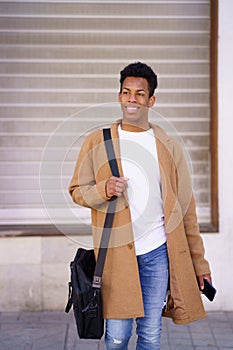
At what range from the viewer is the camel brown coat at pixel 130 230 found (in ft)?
10.4

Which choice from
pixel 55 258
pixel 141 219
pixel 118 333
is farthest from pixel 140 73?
pixel 55 258

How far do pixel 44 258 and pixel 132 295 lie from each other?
2.26 metres

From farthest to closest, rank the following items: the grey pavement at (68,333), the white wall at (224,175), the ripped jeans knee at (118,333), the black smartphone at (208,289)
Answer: the white wall at (224,175) < the grey pavement at (68,333) < the black smartphone at (208,289) < the ripped jeans knee at (118,333)

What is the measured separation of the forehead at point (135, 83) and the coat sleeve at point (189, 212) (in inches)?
13.4

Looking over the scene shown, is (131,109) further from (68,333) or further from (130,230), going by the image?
(68,333)

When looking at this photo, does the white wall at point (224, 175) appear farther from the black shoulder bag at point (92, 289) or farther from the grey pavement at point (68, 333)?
the black shoulder bag at point (92, 289)

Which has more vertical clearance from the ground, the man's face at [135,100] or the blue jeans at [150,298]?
the man's face at [135,100]

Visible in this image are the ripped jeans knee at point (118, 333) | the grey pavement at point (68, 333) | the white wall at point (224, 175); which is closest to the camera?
the ripped jeans knee at point (118, 333)

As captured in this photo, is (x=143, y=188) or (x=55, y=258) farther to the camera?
(x=55, y=258)

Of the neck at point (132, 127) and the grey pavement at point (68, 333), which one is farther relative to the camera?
the grey pavement at point (68, 333)

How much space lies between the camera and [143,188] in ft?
10.4

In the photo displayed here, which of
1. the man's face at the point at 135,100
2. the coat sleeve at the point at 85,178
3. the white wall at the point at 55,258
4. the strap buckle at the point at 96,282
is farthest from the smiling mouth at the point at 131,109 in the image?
the white wall at the point at 55,258

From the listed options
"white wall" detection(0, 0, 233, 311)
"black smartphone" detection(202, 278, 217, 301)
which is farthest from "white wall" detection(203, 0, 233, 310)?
"black smartphone" detection(202, 278, 217, 301)

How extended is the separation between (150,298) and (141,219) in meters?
0.40
